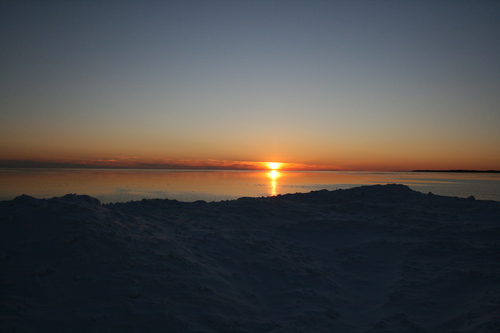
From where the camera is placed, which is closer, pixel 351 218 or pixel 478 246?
pixel 478 246

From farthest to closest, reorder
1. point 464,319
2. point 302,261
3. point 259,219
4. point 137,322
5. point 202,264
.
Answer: point 259,219
point 302,261
point 202,264
point 464,319
point 137,322

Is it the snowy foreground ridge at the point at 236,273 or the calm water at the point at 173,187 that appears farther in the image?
the calm water at the point at 173,187

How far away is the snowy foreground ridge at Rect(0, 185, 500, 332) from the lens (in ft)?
16.0

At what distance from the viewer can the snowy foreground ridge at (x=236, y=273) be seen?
487 centimetres

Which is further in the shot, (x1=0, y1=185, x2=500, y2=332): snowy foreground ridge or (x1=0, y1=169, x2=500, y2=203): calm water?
(x1=0, y1=169, x2=500, y2=203): calm water

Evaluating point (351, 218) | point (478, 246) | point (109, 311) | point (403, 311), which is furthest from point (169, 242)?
point (478, 246)

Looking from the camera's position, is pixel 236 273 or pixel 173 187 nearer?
pixel 236 273

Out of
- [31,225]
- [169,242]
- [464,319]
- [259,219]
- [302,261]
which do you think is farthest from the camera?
[259,219]

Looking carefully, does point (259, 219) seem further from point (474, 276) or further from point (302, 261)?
point (474, 276)

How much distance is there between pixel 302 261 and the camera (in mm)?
8359

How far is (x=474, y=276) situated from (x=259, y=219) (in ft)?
22.7

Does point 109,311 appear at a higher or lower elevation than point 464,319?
higher

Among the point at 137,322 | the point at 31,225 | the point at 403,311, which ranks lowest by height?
the point at 403,311

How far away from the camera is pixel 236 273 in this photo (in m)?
7.20
